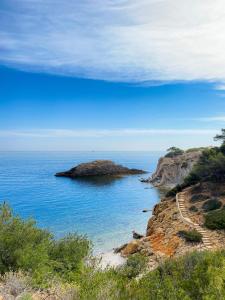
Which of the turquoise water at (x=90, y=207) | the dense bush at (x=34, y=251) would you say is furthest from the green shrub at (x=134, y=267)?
the turquoise water at (x=90, y=207)

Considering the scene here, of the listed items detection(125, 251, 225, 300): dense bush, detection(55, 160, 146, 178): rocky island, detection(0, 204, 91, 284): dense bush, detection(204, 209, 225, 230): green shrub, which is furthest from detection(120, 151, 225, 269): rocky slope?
detection(55, 160, 146, 178): rocky island

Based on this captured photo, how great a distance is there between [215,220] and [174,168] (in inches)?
2357

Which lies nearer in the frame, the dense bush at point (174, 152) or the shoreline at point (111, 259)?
the shoreline at point (111, 259)

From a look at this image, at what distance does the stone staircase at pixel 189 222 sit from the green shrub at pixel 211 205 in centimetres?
216

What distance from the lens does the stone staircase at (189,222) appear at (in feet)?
93.5

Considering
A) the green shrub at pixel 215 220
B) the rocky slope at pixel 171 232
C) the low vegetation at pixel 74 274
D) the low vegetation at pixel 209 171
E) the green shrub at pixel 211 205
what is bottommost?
the rocky slope at pixel 171 232

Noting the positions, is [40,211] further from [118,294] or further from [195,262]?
[118,294]

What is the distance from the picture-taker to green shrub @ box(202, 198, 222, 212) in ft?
119

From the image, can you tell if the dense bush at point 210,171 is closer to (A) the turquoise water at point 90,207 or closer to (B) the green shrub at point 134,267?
(A) the turquoise water at point 90,207

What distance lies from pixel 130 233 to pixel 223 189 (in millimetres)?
13204

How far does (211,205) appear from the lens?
36.6m

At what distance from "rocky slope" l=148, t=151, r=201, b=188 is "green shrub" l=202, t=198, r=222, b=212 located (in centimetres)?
4744

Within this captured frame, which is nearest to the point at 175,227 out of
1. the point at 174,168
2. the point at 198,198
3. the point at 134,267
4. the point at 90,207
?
the point at 198,198

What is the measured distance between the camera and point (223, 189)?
1622 inches
